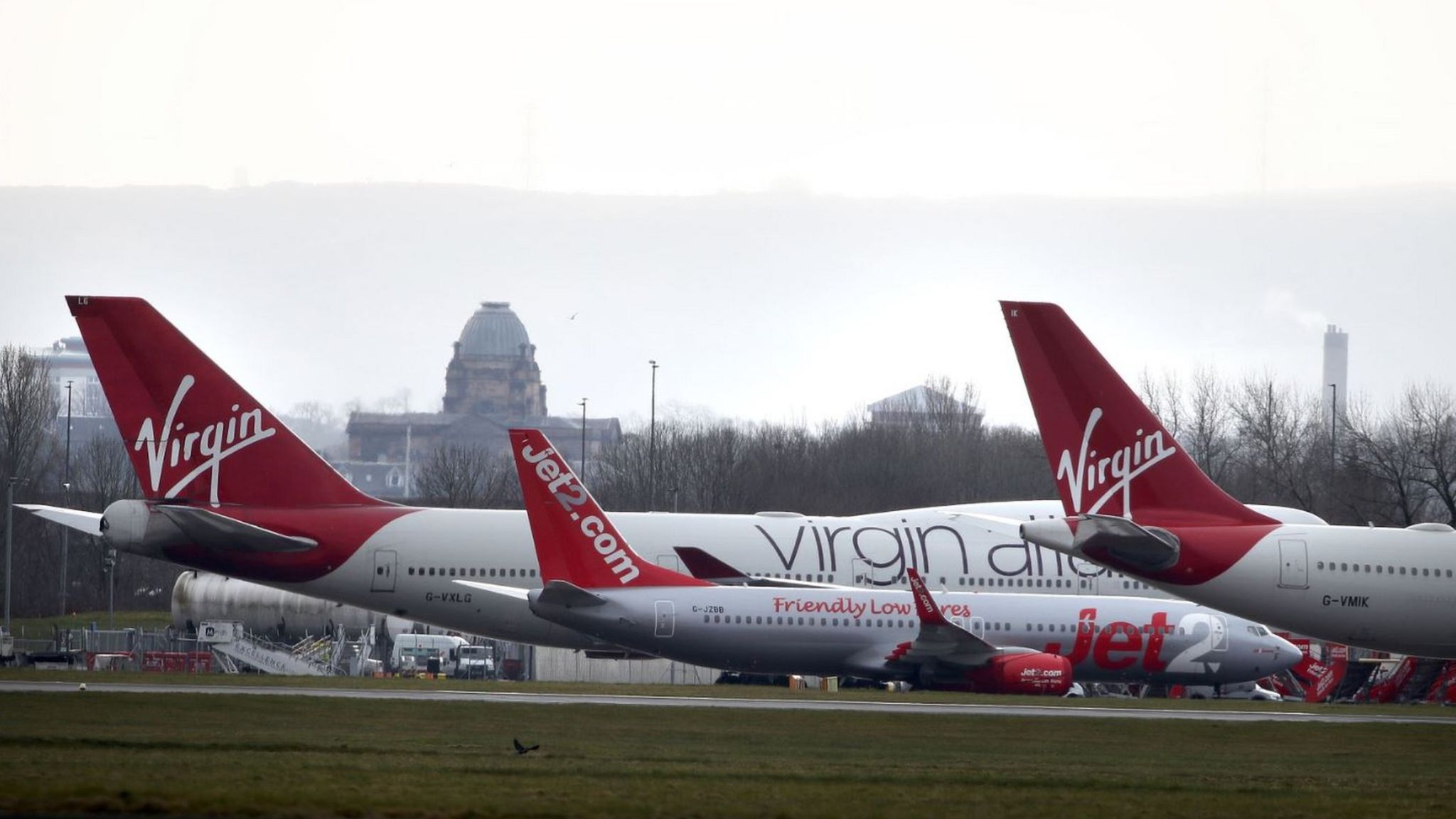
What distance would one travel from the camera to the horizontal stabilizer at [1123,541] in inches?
1297

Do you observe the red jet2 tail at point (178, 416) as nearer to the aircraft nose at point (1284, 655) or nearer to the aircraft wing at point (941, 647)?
the aircraft wing at point (941, 647)

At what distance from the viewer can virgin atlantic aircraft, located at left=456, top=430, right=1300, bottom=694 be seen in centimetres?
4150

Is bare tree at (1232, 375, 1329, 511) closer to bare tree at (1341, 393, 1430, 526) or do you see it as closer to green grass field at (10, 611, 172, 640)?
bare tree at (1341, 393, 1430, 526)

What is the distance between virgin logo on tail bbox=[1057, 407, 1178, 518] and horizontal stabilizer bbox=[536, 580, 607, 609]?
441 inches

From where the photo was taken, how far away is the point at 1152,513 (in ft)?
114

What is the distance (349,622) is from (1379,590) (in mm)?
39345

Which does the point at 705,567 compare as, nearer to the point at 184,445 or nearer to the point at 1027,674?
the point at 1027,674

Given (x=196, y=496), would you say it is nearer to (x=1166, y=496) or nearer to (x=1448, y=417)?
(x=1166, y=496)

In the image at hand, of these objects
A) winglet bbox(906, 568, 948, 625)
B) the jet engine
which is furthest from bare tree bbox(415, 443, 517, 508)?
winglet bbox(906, 568, 948, 625)

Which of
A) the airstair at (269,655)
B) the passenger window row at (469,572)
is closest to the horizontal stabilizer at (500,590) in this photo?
the passenger window row at (469,572)

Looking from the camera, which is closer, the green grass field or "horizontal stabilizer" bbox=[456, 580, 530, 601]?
"horizontal stabilizer" bbox=[456, 580, 530, 601]

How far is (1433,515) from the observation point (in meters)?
91.6

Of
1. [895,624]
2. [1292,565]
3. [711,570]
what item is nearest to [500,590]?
[711,570]

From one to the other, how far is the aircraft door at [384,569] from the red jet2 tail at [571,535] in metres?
4.21
